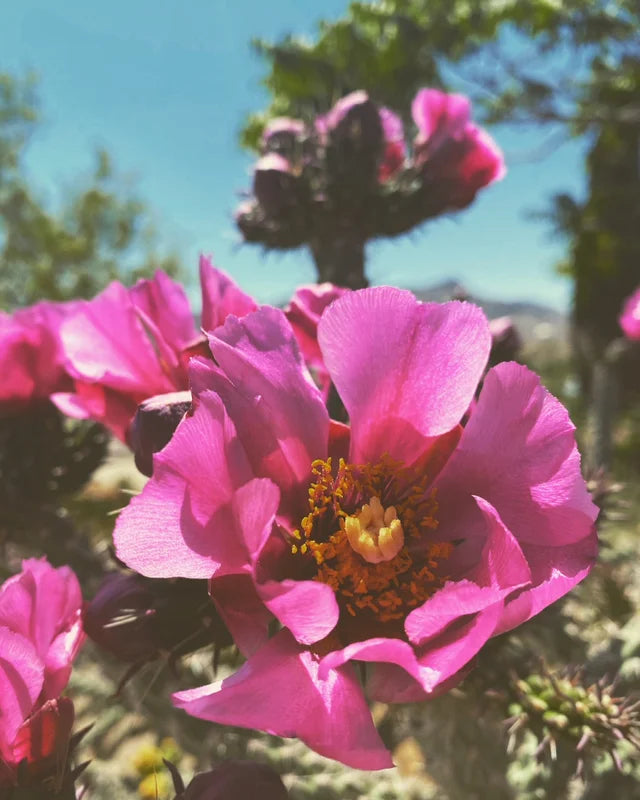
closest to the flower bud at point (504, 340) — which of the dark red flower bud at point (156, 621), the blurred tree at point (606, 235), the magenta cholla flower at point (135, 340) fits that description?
the magenta cholla flower at point (135, 340)

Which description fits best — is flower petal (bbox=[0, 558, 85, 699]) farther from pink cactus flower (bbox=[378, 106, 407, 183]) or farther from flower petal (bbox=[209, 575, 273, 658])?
pink cactus flower (bbox=[378, 106, 407, 183])

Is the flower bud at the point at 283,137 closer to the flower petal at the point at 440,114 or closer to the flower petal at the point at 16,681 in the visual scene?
the flower petal at the point at 440,114

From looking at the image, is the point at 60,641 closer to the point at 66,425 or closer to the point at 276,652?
the point at 276,652

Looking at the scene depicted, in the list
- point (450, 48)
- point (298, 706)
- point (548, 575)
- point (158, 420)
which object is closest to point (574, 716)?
point (548, 575)

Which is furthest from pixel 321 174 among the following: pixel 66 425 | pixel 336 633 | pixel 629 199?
pixel 629 199

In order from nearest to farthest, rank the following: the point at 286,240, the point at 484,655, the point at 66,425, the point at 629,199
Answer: the point at 484,655
the point at 66,425
the point at 286,240
the point at 629,199

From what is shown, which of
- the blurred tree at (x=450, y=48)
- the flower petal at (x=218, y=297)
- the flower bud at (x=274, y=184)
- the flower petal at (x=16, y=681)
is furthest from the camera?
the blurred tree at (x=450, y=48)
